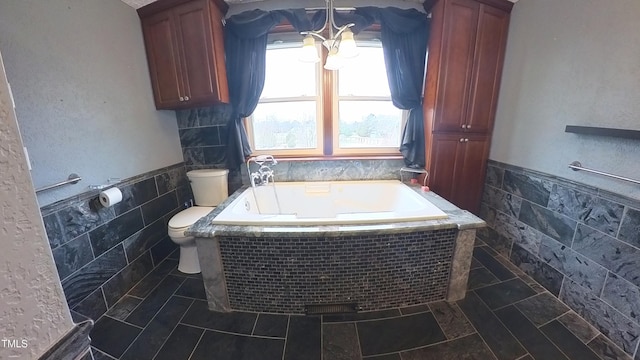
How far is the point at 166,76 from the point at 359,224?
2.06 metres

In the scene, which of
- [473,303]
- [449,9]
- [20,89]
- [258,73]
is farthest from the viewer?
[258,73]

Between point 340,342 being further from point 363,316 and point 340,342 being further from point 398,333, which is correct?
point 398,333

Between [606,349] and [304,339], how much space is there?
5.49ft

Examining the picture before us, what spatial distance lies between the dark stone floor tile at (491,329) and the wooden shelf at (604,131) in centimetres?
124

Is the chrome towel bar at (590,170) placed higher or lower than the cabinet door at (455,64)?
lower

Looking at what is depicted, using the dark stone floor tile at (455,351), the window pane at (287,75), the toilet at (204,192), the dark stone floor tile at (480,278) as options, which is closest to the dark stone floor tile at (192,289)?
the toilet at (204,192)

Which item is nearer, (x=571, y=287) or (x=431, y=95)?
(x=571, y=287)

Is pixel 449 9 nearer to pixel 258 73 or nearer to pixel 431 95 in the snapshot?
pixel 431 95

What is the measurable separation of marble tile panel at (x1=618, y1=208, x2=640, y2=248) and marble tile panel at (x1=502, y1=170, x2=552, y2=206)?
1.47 ft

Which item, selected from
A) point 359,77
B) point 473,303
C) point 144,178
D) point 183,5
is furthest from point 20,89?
point 473,303

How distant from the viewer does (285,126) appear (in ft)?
8.02

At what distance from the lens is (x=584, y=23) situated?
145 centimetres

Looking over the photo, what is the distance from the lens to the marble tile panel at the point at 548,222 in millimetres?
1581

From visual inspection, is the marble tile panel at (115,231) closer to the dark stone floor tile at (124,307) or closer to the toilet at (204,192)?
the toilet at (204,192)
